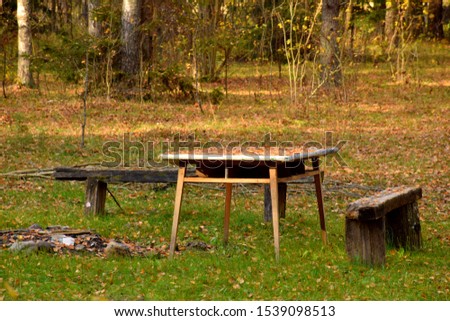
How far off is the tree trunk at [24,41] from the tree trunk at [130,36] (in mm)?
2714

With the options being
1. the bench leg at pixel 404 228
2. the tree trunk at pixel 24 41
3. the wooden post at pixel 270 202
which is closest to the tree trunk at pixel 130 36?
the tree trunk at pixel 24 41

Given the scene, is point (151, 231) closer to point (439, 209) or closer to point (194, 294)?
point (194, 294)

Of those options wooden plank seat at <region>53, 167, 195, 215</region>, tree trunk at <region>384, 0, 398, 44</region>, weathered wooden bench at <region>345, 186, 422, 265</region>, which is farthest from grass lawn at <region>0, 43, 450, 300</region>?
tree trunk at <region>384, 0, 398, 44</region>

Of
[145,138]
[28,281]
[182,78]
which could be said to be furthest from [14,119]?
[28,281]

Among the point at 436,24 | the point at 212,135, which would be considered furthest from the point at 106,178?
the point at 436,24

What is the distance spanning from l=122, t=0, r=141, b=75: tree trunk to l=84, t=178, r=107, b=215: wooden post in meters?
14.6

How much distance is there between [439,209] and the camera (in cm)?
1312

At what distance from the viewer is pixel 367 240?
8.59 metres

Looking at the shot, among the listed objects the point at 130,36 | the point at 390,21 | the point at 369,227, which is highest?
the point at 390,21

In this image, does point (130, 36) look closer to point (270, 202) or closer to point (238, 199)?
point (238, 199)

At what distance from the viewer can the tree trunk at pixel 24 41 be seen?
87.9 feet

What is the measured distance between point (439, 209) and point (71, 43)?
1293 cm

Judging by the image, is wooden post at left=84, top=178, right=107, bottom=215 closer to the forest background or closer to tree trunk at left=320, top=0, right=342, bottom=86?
the forest background

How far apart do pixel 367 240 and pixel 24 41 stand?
65.6ft
